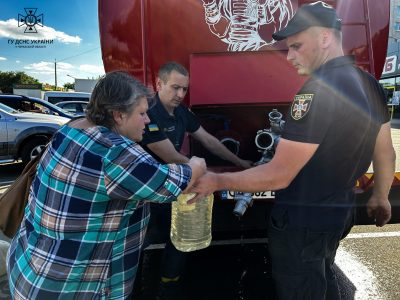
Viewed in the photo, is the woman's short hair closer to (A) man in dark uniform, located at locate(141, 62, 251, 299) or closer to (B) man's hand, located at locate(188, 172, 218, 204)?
(B) man's hand, located at locate(188, 172, 218, 204)

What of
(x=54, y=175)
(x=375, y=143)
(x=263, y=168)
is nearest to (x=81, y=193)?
(x=54, y=175)

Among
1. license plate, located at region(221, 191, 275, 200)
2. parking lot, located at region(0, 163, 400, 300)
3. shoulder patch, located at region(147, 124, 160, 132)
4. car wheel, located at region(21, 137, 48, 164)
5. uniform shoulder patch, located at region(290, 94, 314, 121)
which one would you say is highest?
uniform shoulder patch, located at region(290, 94, 314, 121)

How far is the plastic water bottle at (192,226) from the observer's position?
2557 mm

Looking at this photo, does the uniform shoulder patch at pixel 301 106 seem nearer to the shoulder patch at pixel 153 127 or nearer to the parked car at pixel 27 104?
the shoulder patch at pixel 153 127

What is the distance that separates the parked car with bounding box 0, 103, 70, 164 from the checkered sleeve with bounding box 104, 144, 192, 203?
6.76 metres

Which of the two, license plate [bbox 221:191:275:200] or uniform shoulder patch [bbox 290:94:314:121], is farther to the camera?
license plate [bbox 221:191:275:200]

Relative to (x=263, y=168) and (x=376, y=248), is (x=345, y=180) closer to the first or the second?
(x=263, y=168)

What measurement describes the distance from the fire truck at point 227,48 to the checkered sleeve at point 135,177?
1.63 meters

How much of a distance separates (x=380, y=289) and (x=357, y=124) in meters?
2.12

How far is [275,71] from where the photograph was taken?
3.13 m

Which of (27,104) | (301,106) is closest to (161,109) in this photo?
(301,106)

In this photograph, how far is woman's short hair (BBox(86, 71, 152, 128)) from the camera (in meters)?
1.48

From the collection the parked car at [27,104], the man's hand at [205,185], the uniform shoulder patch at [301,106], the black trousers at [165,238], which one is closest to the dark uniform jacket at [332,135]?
the uniform shoulder patch at [301,106]

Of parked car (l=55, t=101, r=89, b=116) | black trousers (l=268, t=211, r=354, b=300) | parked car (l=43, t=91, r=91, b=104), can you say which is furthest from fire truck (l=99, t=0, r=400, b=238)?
parked car (l=43, t=91, r=91, b=104)
